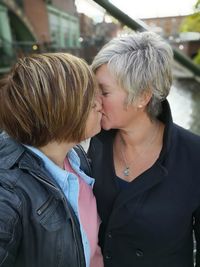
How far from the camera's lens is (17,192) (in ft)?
4.07

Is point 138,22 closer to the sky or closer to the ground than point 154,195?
closer to the sky

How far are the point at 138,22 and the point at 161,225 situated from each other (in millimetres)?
918

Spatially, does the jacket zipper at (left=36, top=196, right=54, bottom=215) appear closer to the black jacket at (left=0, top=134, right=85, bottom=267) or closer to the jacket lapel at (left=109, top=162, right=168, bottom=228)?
the black jacket at (left=0, top=134, right=85, bottom=267)

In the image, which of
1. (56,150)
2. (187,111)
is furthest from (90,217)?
(187,111)

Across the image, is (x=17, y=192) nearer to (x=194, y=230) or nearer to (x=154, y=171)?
(x=154, y=171)

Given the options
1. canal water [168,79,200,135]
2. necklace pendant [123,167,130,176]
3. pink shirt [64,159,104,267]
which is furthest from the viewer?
canal water [168,79,200,135]

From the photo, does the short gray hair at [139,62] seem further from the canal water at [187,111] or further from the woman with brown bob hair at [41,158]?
the canal water at [187,111]

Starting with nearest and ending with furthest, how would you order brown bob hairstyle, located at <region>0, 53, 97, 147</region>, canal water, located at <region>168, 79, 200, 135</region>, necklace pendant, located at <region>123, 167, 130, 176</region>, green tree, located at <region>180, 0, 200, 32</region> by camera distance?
brown bob hairstyle, located at <region>0, 53, 97, 147</region> → green tree, located at <region>180, 0, 200, 32</region> → necklace pendant, located at <region>123, 167, 130, 176</region> → canal water, located at <region>168, 79, 200, 135</region>

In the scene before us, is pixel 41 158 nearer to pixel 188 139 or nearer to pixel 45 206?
pixel 45 206

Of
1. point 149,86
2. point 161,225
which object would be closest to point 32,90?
point 149,86

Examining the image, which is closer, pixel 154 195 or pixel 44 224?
pixel 44 224

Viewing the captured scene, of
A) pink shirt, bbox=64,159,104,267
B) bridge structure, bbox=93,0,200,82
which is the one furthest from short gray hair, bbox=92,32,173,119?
pink shirt, bbox=64,159,104,267

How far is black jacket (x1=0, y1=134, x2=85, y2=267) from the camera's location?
1195 mm

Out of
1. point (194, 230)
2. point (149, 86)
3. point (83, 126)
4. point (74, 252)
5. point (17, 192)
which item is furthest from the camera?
point (194, 230)
